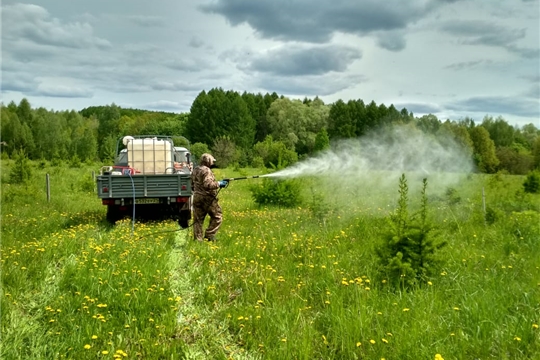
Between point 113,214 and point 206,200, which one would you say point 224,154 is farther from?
point 206,200

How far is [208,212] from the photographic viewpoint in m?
10.2

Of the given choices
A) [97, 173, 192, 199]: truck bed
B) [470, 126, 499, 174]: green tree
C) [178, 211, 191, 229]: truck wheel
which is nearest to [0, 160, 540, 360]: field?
[97, 173, 192, 199]: truck bed

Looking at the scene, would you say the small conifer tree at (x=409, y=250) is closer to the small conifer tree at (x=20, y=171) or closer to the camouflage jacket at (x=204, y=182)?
the camouflage jacket at (x=204, y=182)

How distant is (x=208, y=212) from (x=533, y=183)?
16.7 metres

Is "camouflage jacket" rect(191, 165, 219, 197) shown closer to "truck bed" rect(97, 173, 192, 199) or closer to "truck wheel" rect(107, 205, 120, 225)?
"truck bed" rect(97, 173, 192, 199)

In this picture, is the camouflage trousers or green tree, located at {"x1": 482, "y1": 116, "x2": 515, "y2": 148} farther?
green tree, located at {"x1": 482, "y1": 116, "x2": 515, "y2": 148}

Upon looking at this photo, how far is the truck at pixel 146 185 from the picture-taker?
12.2m

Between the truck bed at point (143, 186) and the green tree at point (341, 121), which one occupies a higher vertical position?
the green tree at point (341, 121)

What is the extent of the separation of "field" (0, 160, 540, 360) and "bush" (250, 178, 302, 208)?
18.8 feet

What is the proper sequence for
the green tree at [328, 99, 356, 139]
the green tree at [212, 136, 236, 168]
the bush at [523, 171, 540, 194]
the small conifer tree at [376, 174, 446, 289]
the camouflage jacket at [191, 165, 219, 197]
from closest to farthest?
the small conifer tree at [376, 174, 446, 289] < the camouflage jacket at [191, 165, 219, 197] < the bush at [523, 171, 540, 194] < the green tree at [212, 136, 236, 168] < the green tree at [328, 99, 356, 139]

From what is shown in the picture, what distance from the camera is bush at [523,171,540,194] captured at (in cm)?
2016

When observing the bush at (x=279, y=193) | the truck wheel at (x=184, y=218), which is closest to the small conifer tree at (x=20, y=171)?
the bush at (x=279, y=193)

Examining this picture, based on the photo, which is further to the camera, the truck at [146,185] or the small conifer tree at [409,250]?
the truck at [146,185]

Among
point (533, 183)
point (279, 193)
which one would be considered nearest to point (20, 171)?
point (279, 193)
